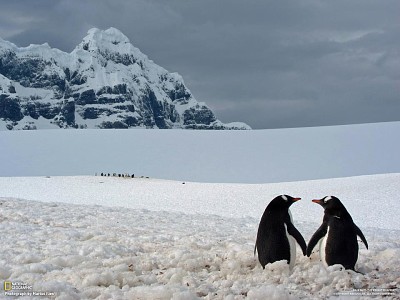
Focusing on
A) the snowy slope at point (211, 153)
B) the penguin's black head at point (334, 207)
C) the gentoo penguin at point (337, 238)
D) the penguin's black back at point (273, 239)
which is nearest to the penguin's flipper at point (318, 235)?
the gentoo penguin at point (337, 238)

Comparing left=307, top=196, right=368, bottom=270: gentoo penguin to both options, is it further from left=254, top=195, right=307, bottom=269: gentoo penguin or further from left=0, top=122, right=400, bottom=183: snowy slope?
left=0, top=122, right=400, bottom=183: snowy slope

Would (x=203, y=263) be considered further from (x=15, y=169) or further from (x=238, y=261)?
(x=15, y=169)

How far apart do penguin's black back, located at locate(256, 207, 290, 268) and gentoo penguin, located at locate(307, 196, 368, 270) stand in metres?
0.31

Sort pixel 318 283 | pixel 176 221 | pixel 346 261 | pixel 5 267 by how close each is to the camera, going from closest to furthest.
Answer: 1. pixel 318 283
2. pixel 346 261
3. pixel 5 267
4. pixel 176 221

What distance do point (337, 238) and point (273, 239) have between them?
0.56 meters

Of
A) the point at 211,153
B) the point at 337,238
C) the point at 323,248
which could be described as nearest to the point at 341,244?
the point at 337,238

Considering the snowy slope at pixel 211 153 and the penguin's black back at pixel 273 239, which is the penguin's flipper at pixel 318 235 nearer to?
the penguin's black back at pixel 273 239

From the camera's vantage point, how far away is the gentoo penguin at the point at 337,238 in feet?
14.6

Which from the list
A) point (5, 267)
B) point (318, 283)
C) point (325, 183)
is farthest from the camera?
point (325, 183)

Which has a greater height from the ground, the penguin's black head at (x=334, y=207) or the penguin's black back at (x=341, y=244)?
the penguin's black head at (x=334, y=207)

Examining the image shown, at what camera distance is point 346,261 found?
4453 mm

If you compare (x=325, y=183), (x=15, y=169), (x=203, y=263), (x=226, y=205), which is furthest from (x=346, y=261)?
(x=15, y=169)

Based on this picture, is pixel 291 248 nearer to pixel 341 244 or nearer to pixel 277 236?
pixel 277 236

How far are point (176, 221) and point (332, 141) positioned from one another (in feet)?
97.1
